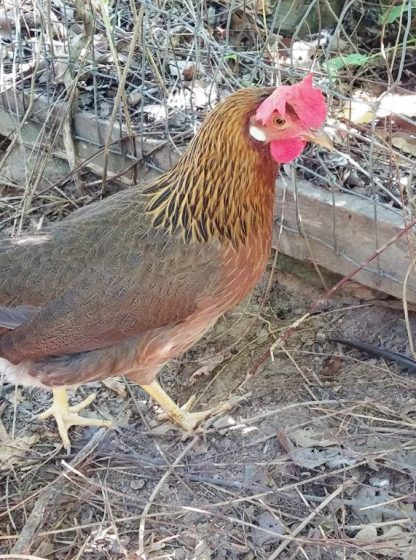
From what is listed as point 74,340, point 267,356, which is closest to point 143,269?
point 74,340

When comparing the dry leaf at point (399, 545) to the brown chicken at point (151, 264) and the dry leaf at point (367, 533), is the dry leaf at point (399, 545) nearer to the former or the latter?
the dry leaf at point (367, 533)

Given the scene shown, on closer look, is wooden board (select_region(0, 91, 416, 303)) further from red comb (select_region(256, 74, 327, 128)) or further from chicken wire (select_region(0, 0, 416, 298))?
red comb (select_region(256, 74, 327, 128))

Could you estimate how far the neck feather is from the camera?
2340 millimetres

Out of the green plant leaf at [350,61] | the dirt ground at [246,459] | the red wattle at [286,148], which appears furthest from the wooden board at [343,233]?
the green plant leaf at [350,61]

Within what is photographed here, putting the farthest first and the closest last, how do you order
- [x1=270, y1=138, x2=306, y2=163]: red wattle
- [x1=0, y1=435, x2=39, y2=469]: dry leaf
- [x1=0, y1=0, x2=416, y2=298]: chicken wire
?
[x1=0, y1=0, x2=416, y2=298]: chicken wire
[x1=0, y1=435, x2=39, y2=469]: dry leaf
[x1=270, y1=138, x2=306, y2=163]: red wattle

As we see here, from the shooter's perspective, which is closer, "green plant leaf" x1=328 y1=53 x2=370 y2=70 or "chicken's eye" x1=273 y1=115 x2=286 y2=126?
"chicken's eye" x1=273 y1=115 x2=286 y2=126

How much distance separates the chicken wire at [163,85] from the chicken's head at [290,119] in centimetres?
69

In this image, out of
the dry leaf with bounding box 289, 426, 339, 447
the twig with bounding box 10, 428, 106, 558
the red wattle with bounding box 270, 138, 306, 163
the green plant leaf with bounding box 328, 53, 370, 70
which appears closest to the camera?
the red wattle with bounding box 270, 138, 306, 163

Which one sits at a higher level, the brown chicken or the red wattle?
the red wattle

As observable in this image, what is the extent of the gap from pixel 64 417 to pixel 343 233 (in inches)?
54.6

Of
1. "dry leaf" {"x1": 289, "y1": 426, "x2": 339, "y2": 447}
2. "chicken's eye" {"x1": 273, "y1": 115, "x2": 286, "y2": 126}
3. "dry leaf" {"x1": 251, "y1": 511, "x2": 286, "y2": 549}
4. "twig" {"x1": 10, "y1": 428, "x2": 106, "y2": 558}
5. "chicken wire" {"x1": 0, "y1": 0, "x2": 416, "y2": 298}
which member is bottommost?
"dry leaf" {"x1": 251, "y1": 511, "x2": 286, "y2": 549}

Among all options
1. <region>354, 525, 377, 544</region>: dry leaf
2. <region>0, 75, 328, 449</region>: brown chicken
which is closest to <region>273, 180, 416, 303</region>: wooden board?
<region>0, 75, 328, 449</region>: brown chicken

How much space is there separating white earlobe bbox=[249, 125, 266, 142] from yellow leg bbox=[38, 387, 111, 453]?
1247 millimetres

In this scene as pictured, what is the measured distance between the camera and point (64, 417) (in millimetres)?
2844
